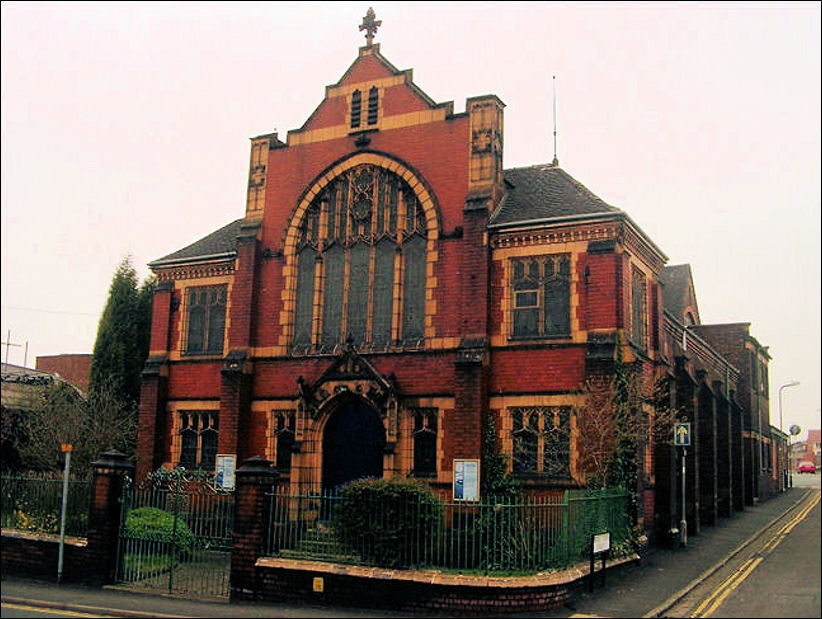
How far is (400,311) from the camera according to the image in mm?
25125

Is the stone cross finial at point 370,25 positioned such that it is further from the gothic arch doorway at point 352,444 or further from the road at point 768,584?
the road at point 768,584

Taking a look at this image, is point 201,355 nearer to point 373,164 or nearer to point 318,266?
point 318,266

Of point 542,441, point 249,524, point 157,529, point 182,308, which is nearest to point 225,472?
point 182,308

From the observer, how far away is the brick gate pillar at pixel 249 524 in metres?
17.0

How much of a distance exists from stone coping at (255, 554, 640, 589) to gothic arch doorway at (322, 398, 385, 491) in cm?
785

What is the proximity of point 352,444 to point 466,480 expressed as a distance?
396cm

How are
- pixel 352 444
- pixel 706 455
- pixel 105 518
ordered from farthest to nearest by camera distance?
pixel 706 455 < pixel 352 444 < pixel 105 518

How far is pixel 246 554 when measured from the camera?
1709cm

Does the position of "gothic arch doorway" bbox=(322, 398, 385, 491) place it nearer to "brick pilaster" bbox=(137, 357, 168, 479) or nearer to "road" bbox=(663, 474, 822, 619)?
"brick pilaster" bbox=(137, 357, 168, 479)

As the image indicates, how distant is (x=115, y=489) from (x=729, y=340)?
3352 cm

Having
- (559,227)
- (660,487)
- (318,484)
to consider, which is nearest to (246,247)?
(318,484)

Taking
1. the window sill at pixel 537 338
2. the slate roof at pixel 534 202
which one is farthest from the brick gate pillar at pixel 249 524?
the slate roof at pixel 534 202

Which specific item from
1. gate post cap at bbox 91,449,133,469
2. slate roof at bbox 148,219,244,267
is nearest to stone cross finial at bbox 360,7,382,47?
slate roof at bbox 148,219,244,267

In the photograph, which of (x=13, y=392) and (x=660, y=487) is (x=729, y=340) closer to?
(x=660, y=487)
